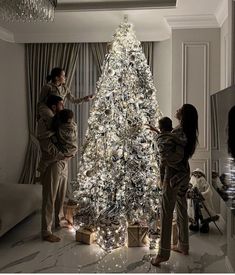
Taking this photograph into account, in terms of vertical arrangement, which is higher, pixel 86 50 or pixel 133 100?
pixel 86 50

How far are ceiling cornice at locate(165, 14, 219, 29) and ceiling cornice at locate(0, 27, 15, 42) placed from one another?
2419 mm

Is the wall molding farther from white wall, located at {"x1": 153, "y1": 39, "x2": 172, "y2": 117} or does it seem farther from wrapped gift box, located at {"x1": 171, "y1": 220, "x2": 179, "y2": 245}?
wrapped gift box, located at {"x1": 171, "y1": 220, "x2": 179, "y2": 245}

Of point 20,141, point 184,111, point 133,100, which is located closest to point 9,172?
point 20,141

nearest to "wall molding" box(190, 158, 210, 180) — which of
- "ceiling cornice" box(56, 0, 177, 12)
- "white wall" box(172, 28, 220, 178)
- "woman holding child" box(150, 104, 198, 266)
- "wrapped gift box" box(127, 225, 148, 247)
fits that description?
"white wall" box(172, 28, 220, 178)

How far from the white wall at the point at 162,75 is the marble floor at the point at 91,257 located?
7.28 feet

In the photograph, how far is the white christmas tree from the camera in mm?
3496

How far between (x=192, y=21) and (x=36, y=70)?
2530mm

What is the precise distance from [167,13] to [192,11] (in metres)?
0.30

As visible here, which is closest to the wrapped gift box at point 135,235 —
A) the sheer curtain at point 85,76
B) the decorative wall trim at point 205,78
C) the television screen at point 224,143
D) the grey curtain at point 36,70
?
the television screen at point 224,143

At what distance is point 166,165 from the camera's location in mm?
2873

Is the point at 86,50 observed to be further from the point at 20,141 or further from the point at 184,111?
the point at 184,111

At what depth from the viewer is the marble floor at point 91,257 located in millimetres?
2826

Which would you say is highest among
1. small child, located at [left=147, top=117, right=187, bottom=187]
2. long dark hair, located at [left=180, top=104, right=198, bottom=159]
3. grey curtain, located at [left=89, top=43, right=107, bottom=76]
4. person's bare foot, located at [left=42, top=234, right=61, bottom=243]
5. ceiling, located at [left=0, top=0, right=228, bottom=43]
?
ceiling, located at [left=0, top=0, right=228, bottom=43]

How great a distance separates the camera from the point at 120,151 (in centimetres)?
354
